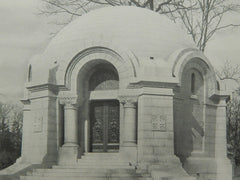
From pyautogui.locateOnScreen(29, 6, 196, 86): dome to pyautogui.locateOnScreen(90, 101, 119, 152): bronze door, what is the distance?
2305 mm

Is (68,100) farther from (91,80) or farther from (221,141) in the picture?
(221,141)

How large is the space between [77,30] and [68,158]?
543cm

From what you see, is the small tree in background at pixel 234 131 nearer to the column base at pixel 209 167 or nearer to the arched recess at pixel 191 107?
the column base at pixel 209 167

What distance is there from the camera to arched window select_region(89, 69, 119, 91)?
17906 millimetres

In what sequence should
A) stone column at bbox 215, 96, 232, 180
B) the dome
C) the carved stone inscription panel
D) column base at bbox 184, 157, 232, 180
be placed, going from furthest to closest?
stone column at bbox 215, 96, 232, 180, column base at bbox 184, 157, 232, 180, the dome, the carved stone inscription panel

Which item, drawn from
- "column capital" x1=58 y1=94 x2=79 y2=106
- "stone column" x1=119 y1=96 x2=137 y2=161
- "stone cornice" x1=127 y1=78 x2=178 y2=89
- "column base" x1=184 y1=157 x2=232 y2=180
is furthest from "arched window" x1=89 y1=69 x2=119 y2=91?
"column base" x1=184 y1=157 x2=232 y2=180

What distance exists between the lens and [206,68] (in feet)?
62.6

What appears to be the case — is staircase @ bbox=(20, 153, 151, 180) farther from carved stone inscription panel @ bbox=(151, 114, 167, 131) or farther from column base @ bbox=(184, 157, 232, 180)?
column base @ bbox=(184, 157, 232, 180)

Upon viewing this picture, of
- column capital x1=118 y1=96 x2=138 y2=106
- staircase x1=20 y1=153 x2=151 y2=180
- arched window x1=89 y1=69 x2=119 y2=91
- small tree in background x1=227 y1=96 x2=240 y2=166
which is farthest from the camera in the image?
small tree in background x1=227 y1=96 x2=240 y2=166

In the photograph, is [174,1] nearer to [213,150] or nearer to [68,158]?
[213,150]

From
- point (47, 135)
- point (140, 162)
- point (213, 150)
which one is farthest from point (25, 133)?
point (213, 150)

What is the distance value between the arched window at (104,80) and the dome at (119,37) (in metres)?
1.30

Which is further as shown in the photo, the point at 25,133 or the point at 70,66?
the point at 25,133

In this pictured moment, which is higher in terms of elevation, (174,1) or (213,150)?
(174,1)
